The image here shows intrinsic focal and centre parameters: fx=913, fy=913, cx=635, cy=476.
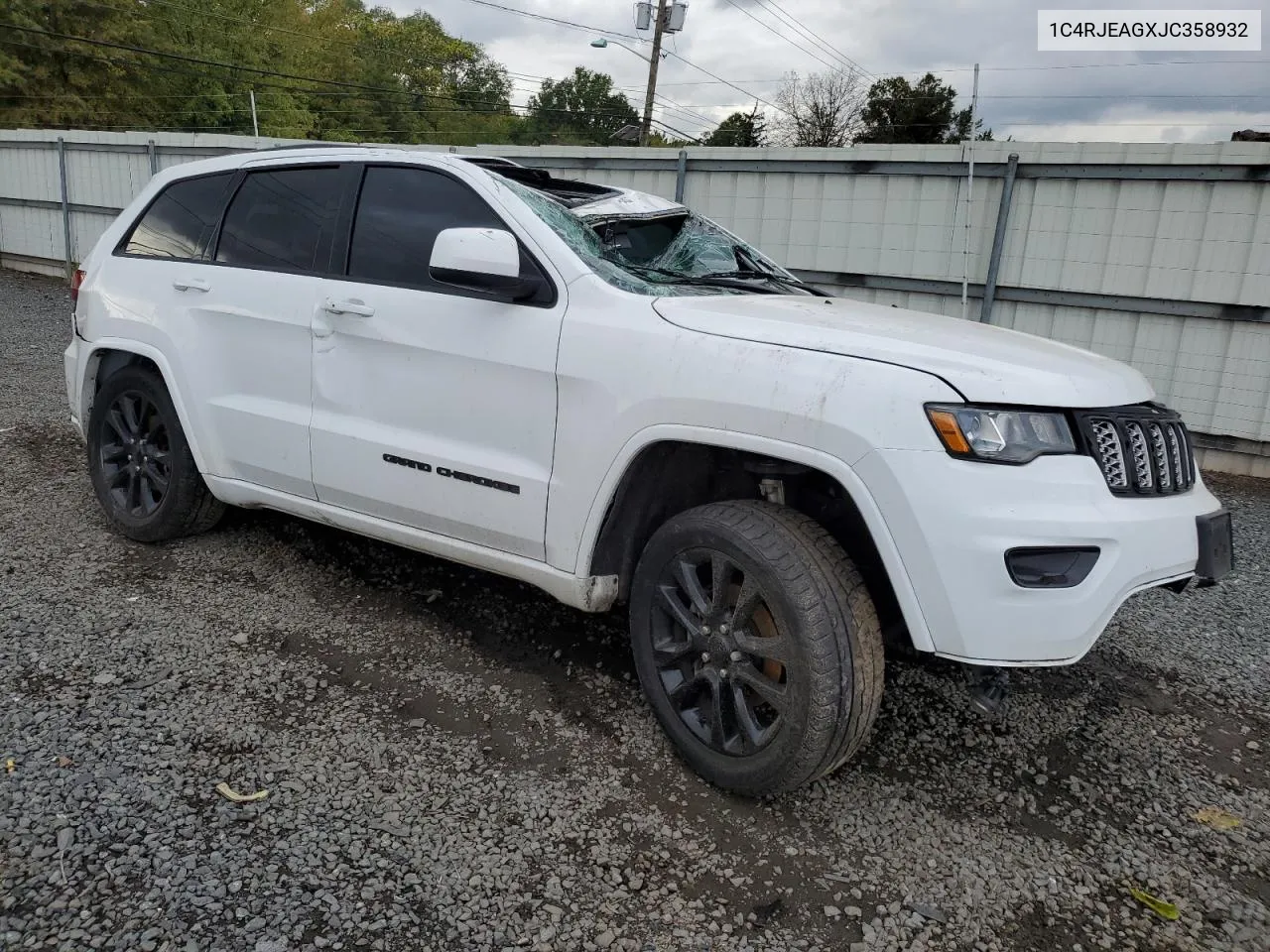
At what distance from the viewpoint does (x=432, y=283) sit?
322 centimetres

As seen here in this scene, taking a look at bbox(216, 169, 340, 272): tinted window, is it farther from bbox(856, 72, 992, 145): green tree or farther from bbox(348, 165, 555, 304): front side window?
bbox(856, 72, 992, 145): green tree

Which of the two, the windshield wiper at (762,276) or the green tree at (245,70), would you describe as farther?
the green tree at (245,70)

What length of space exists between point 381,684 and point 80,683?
3.24 feet

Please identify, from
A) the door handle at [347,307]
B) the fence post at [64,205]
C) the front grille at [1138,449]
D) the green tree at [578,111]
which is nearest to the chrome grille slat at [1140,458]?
the front grille at [1138,449]

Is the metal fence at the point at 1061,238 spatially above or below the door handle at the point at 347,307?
above

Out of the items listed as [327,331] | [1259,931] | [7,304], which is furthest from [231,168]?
[7,304]

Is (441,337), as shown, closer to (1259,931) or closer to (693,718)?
(693,718)

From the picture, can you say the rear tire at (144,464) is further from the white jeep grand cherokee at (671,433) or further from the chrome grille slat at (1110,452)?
the chrome grille slat at (1110,452)

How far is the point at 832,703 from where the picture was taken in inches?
95.1

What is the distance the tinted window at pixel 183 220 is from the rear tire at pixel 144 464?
1.90 ft

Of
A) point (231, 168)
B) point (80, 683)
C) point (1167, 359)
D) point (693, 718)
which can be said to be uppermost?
point (231, 168)

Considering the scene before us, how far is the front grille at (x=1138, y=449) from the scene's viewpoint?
2.40 m

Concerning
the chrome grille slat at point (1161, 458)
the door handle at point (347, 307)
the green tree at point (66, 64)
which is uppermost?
the green tree at point (66, 64)

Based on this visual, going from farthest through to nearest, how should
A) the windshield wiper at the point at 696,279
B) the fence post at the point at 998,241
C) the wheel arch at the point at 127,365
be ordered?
the fence post at the point at 998,241 → the wheel arch at the point at 127,365 → the windshield wiper at the point at 696,279
